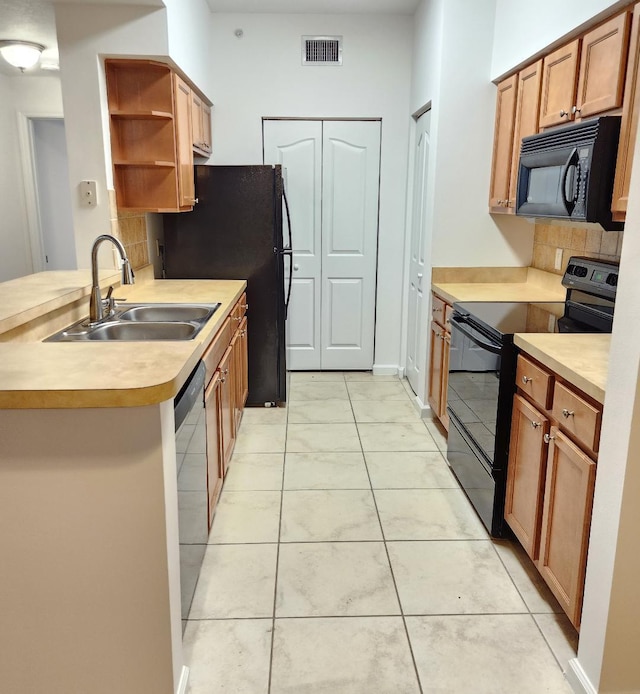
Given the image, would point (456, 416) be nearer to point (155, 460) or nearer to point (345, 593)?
point (345, 593)

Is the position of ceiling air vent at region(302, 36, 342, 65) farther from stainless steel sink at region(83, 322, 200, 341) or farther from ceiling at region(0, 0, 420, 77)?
stainless steel sink at region(83, 322, 200, 341)

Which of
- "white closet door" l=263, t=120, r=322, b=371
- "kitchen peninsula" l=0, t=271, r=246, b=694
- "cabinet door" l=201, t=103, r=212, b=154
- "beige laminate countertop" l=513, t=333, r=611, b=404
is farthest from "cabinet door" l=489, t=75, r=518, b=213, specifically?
"kitchen peninsula" l=0, t=271, r=246, b=694

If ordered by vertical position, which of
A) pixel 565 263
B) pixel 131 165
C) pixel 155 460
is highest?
pixel 131 165

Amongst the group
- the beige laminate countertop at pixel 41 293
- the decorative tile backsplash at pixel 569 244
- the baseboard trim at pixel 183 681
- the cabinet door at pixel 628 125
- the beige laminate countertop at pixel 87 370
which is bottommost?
the baseboard trim at pixel 183 681

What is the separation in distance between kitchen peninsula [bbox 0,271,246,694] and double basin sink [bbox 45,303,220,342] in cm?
74

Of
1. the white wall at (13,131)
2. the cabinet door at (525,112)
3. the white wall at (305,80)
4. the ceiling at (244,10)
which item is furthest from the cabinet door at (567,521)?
Result: the white wall at (13,131)

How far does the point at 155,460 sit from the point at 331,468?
1.83 metres

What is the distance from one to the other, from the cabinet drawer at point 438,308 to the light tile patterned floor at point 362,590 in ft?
2.63

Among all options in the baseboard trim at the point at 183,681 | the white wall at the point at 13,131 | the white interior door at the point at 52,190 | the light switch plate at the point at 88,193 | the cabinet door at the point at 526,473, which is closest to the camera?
the baseboard trim at the point at 183,681

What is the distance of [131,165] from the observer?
3154 mm

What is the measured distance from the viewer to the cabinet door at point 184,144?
3.20 m

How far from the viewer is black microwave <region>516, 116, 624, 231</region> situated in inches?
90.0

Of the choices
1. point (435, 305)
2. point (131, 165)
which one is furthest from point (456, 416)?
point (131, 165)

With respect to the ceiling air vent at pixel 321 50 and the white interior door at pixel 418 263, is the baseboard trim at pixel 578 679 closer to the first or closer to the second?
the white interior door at pixel 418 263
